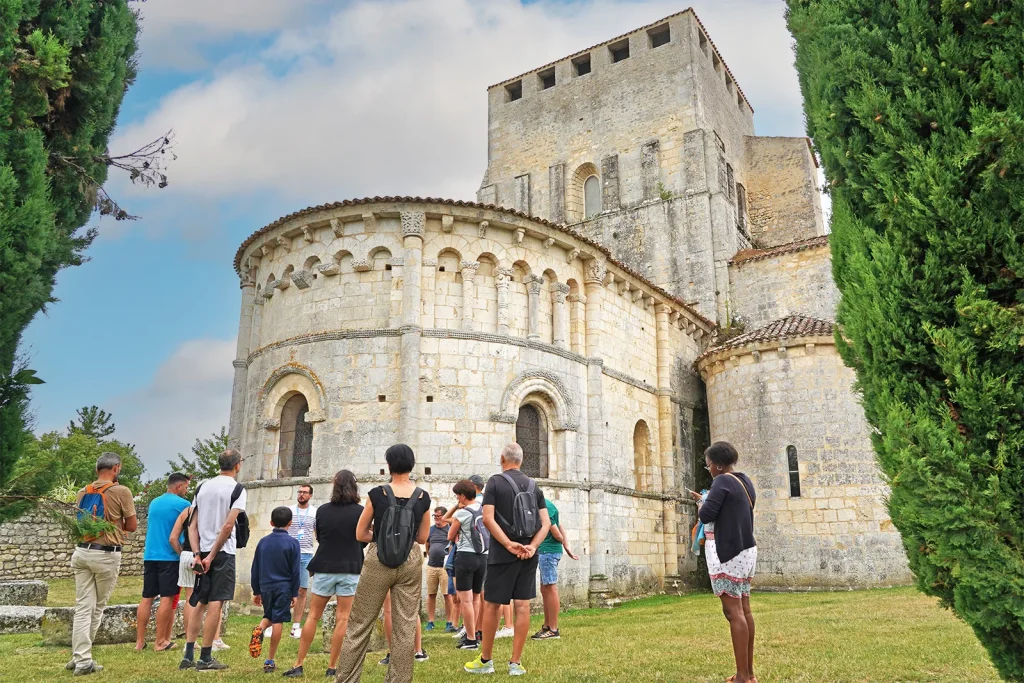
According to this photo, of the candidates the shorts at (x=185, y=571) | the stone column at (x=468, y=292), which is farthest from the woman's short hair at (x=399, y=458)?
the stone column at (x=468, y=292)

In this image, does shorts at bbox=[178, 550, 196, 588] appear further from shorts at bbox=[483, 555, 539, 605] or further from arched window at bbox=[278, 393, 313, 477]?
arched window at bbox=[278, 393, 313, 477]

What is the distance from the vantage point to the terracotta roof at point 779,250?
21.3 m

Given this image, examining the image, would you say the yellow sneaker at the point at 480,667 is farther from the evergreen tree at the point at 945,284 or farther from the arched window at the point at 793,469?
the arched window at the point at 793,469

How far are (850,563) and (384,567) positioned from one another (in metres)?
13.3

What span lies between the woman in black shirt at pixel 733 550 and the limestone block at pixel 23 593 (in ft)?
36.7

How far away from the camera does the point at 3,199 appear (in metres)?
4.41

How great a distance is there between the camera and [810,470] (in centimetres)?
1602

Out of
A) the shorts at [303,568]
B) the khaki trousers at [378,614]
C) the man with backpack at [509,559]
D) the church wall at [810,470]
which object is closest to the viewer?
the khaki trousers at [378,614]

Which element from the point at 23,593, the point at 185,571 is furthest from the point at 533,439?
the point at 23,593

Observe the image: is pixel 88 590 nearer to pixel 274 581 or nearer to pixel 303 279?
pixel 274 581

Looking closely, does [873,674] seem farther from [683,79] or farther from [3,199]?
[683,79]

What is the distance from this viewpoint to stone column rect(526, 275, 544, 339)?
14117 mm

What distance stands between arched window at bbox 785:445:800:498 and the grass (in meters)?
5.74

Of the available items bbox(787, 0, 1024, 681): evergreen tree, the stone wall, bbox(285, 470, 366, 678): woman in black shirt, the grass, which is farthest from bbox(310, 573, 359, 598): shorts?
the stone wall
